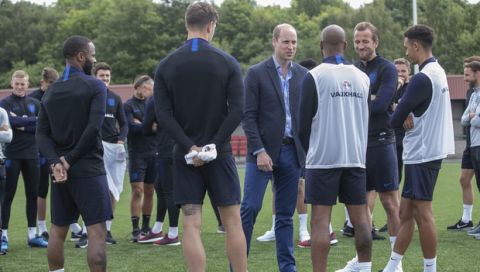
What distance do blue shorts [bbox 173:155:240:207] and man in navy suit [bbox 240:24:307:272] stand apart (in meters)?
1.17

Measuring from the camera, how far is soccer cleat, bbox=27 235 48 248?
35.3 ft

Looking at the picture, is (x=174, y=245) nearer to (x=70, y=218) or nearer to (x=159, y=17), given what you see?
(x=70, y=218)

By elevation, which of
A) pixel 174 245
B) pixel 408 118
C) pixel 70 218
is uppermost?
pixel 408 118

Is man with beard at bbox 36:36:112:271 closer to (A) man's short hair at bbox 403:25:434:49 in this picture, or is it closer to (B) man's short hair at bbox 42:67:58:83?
(A) man's short hair at bbox 403:25:434:49

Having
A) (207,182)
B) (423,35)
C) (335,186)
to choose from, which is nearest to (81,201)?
(207,182)

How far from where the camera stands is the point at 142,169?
11.6m

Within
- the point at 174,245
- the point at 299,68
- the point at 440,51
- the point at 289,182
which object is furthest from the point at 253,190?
the point at 440,51

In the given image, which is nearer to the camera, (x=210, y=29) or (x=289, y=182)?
(x=210, y=29)

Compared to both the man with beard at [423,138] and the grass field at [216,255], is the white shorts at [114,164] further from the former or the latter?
the man with beard at [423,138]

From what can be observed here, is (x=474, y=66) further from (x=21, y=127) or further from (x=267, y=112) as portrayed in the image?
(x=21, y=127)

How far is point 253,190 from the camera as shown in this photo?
305 inches

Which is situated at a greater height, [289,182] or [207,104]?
[207,104]

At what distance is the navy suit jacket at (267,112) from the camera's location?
7866mm

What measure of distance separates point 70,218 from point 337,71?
2.82 metres
